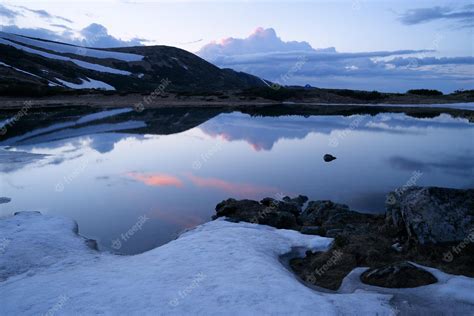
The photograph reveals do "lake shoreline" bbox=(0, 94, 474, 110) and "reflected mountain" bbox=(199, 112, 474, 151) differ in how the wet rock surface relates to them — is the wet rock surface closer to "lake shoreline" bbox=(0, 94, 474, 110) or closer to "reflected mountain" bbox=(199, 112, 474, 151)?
"reflected mountain" bbox=(199, 112, 474, 151)

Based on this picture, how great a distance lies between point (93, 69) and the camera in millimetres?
135375

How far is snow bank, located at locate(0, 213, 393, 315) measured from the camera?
311 inches

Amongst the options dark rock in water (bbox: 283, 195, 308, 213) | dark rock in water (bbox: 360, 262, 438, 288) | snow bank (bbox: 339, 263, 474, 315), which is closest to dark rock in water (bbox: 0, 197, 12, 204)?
dark rock in water (bbox: 283, 195, 308, 213)

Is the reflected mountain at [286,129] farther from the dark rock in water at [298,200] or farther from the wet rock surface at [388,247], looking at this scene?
the wet rock surface at [388,247]

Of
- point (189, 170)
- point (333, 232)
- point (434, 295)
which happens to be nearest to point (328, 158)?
point (189, 170)

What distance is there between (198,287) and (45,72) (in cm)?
10590

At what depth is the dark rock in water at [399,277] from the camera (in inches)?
352

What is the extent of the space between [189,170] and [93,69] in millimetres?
124097

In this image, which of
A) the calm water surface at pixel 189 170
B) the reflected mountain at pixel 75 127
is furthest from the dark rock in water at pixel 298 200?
the reflected mountain at pixel 75 127

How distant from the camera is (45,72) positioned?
10038 centimetres

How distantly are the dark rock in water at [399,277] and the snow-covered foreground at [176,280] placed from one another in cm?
28

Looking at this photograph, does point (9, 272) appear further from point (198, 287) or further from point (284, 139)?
point (284, 139)

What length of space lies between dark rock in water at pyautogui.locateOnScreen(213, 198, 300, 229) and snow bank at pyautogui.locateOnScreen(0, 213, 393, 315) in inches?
57.1

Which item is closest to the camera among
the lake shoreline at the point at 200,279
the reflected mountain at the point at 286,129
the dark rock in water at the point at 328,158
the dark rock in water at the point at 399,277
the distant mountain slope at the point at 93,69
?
the lake shoreline at the point at 200,279
